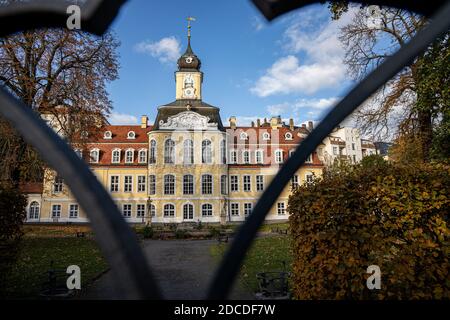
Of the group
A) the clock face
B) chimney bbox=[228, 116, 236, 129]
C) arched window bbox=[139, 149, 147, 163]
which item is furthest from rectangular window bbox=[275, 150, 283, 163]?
arched window bbox=[139, 149, 147, 163]

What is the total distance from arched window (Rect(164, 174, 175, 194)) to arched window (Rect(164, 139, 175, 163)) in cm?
181

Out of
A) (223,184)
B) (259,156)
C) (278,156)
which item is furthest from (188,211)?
(278,156)

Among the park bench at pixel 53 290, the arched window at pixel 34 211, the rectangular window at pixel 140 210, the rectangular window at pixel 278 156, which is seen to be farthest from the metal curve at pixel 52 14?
the arched window at pixel 34 211

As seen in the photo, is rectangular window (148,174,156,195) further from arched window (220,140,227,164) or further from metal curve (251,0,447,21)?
metal curve (251,0,447,21)

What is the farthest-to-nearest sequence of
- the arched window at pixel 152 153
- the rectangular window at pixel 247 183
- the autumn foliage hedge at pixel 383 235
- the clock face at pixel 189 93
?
1. the clock face at pixel 189 93
2. the rectangular window at pixel 247 183
3. the arched window at pixel 152 153
4. the autumn foliage hedge at pixel 383 235

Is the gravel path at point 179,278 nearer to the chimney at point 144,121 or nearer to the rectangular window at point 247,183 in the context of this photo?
the rectangular window at point 247,183

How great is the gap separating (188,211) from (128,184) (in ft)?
26.8

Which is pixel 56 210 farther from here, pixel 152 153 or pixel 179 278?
pixel 179 278

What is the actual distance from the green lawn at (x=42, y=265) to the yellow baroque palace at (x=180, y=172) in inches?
827

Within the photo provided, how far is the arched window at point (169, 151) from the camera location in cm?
3791

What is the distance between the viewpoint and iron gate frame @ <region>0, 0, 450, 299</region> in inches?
35.1

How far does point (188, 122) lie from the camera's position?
37812 millimetres
